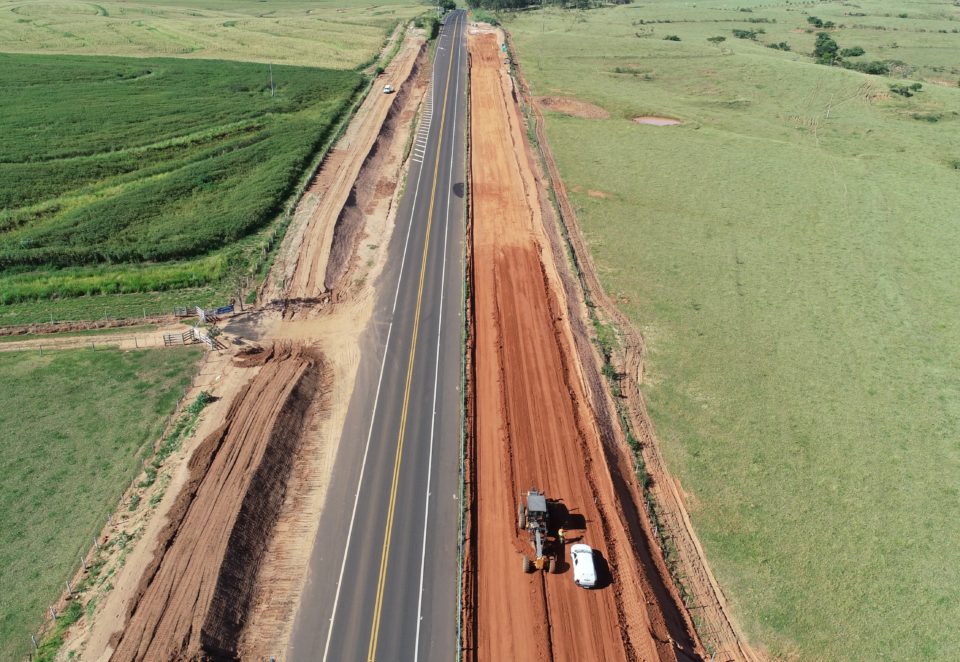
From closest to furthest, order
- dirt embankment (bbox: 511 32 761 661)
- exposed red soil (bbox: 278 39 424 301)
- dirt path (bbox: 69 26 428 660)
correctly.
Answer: dirt path (bbox: 69 26 428 660) < dirt embankment (bbox: 511 32 761 661) < exposed red soil (bbox: 278 39 424 301)

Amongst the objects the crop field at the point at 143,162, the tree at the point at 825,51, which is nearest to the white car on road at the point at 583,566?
the crop field at the point at 143,162

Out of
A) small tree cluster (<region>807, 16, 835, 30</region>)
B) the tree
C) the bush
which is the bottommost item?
the bush

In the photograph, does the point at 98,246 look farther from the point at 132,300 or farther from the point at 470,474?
the point at 470,474

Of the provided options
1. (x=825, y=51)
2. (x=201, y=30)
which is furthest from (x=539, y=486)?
(x=825, y=51)

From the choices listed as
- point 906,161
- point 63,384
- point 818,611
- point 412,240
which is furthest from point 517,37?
point 818,611

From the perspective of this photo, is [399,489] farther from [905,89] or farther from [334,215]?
[905,89]

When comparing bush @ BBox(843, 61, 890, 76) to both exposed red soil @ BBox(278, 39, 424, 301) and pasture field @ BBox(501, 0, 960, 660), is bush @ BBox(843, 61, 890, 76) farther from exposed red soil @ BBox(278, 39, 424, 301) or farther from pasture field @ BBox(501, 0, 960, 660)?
exposed red soil @ BBox(278, 39, 424, 301)

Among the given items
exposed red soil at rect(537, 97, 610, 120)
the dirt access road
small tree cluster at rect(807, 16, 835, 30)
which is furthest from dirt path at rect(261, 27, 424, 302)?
small tree cluster at rect(807, 16, 835, 30)
